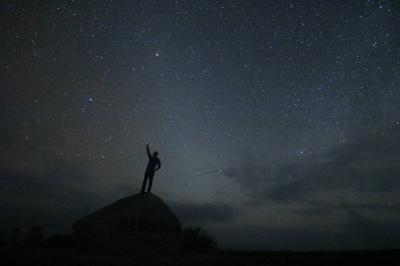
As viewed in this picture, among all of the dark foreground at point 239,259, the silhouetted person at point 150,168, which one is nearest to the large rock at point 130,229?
the silhouetted person at point 150,168

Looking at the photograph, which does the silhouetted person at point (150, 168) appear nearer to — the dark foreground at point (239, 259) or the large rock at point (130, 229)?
the large rock at point (130, 229)

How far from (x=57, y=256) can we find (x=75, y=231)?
131 inches

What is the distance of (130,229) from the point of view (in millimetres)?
10578

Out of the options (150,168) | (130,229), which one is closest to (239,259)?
(130,229)

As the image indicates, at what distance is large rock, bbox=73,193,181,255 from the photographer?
33.1 feet

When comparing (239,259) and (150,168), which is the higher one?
(150,168)

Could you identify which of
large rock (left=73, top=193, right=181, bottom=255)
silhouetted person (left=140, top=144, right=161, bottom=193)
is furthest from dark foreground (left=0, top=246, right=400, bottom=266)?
silhouetted person (left=140, top=144, right=161, bottom=193)

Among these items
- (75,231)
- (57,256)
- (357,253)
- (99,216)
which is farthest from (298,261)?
(75,231)

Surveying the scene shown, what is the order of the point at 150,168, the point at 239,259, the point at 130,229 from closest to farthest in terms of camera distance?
the point at 239,259, the point at 130,229, the point at 150,168

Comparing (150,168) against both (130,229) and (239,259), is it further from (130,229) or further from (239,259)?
(239,259)

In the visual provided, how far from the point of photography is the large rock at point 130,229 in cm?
1008

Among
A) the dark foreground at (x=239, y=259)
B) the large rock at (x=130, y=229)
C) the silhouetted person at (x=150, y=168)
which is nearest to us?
the dark foreground at (x=239, y=259)

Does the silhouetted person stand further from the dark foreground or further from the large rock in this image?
the dark foreground

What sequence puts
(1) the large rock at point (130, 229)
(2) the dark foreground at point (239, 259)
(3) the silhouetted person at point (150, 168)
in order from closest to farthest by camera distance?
(2) the dark foreground at point (239, 259)
(1) the large rock at point (130, 229)
(3) the silhouetted person at point (150, 168)
